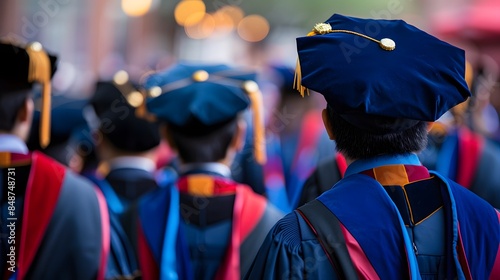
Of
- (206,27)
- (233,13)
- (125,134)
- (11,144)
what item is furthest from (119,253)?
(233,13)

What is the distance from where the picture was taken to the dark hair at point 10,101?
311 cm

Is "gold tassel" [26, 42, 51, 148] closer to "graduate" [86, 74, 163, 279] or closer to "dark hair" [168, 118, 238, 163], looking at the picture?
"dark hair" [168, 118, 238, 163]

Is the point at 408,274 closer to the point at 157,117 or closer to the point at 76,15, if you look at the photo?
the point at 157,117

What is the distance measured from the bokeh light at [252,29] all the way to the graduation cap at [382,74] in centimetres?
1574

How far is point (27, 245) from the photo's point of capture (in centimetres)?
303

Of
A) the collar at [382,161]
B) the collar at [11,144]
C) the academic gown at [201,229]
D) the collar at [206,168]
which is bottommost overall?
the academic gown at [201,229]

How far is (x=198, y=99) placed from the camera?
133 inches

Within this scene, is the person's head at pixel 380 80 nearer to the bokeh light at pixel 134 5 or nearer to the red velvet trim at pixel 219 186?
the red velvet trim at pixel 219 186

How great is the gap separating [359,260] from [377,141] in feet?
1.17

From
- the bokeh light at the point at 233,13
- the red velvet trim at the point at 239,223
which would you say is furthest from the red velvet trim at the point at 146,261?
the bokeh light at the point at 233,13

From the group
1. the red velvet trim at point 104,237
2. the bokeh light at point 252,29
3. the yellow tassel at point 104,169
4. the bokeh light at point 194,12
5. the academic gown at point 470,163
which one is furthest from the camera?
the bokeh light at point 252,29

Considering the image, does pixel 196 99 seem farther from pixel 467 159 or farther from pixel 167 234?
pixel 467 159

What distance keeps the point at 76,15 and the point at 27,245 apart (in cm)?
1117

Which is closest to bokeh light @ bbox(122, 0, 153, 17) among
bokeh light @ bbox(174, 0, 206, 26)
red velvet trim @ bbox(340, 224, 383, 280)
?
bokeh light @ bbox(174, 0, 206, 26)
